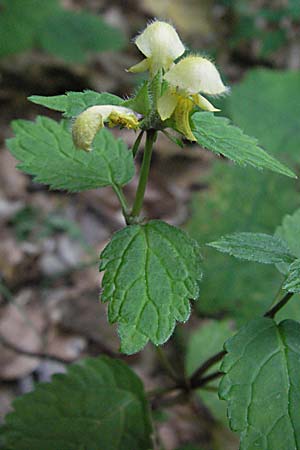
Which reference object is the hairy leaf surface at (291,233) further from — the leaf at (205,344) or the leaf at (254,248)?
the leaf at (205,344)

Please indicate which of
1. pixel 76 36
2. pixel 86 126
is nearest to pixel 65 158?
pixel 86 126

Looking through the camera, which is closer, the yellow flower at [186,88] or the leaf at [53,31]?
the yellow flower at [186,88]

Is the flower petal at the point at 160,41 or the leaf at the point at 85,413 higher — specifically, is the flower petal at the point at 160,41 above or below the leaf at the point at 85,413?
above

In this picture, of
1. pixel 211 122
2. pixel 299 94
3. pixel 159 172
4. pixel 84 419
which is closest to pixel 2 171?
pixel 159 172

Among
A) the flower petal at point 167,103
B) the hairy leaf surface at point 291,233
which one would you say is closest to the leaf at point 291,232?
the hairy leaf surface at point 291,233

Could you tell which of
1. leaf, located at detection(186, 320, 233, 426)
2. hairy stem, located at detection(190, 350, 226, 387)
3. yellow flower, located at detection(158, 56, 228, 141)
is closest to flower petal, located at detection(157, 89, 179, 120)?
yellow flower, located at detection(158, 56, 228, 141)

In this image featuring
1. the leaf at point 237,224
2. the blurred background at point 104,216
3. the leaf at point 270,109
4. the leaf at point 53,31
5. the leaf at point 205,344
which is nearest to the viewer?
the leaf at point 205,344
